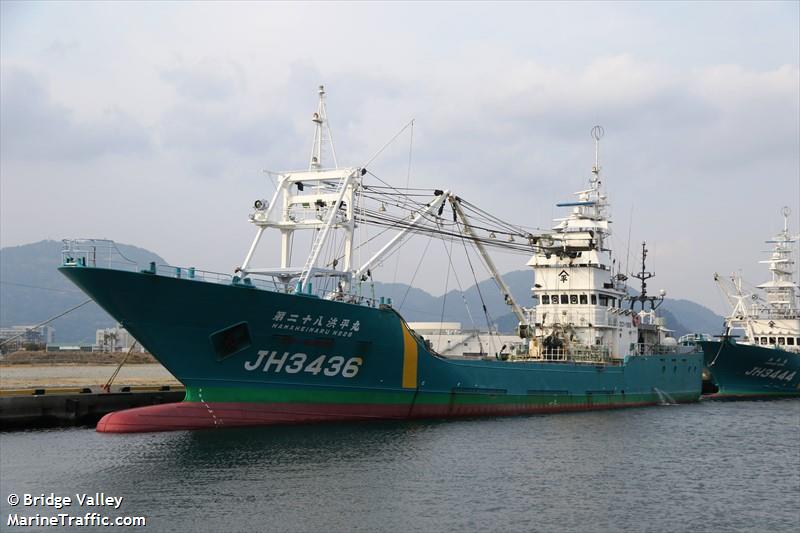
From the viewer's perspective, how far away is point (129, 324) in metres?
26.9

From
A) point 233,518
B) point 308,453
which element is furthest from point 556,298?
point 233,518

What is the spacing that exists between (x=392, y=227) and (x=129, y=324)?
1317 centimetres

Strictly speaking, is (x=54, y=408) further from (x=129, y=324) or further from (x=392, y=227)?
(x=392, y=227)

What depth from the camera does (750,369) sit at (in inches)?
2082

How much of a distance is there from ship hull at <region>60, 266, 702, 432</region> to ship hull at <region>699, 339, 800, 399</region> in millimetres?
24252

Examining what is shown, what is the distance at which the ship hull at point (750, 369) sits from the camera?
171ft

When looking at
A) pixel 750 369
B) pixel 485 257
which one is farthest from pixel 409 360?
pixel 750 369

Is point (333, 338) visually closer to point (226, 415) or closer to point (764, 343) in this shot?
point (226, 415)

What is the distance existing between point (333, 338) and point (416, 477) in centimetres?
844

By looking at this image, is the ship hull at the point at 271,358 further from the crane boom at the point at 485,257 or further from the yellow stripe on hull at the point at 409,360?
the crane boom at the point at 485,257

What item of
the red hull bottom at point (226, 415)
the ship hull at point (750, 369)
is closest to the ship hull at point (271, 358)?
the red hull bottom at point (226, 415)

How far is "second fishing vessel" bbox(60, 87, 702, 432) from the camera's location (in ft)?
88.7

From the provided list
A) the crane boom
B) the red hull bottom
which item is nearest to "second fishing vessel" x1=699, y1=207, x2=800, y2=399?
the crane boom

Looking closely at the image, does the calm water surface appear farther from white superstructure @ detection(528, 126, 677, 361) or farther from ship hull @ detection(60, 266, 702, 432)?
white superstructure @ detection(528, 126, 677, 361)
